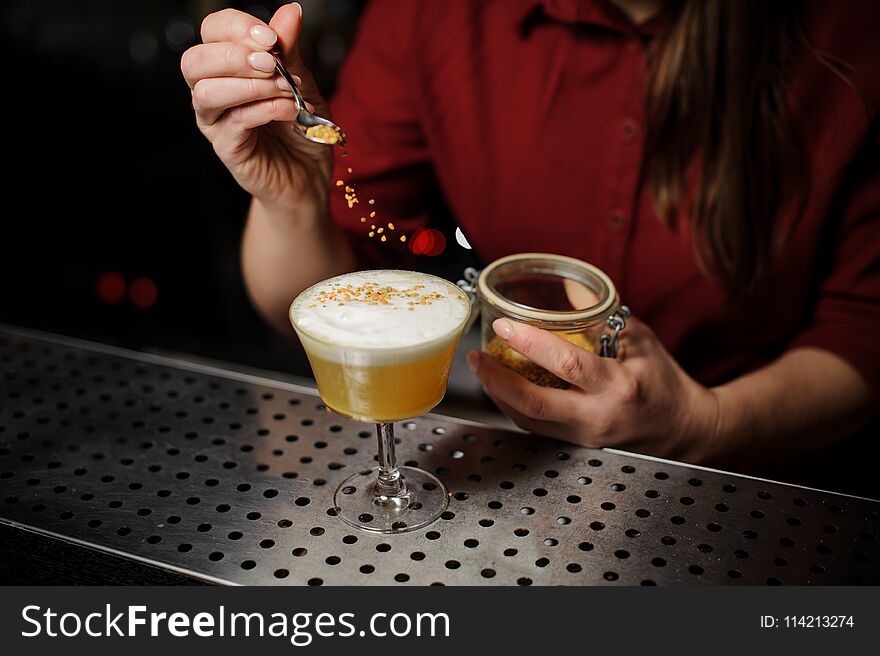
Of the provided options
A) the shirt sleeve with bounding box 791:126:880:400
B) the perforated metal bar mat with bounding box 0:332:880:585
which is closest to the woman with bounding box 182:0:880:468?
the shirt sleeve with bounding box 791:126:880:400

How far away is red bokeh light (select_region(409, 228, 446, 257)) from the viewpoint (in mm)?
1803

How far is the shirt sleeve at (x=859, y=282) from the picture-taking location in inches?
66.4

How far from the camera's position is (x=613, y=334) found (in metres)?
1.28

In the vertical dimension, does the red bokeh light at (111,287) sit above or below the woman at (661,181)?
below

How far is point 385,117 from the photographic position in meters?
1.93

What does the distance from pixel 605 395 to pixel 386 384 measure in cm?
37

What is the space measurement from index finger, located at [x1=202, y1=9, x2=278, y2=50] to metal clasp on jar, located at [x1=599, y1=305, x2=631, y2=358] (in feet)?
2.02

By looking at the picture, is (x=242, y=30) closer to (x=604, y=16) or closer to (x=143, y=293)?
(x=604, y=16)

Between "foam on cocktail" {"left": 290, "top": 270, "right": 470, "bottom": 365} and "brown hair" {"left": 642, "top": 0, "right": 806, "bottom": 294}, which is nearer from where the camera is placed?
"foam on cocktail" {"left": 290, "top": 270, "right": 470, "bottom": 365}

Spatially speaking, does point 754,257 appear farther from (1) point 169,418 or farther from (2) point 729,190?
(1) point 169,418

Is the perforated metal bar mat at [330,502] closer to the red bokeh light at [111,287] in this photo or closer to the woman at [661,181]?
the woman at [661,181]

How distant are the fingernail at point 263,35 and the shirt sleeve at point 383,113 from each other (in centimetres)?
73

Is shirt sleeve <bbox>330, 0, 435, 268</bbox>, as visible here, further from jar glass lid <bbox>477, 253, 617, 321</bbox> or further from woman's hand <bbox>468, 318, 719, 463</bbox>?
woman's hand <bbox>468, 318, 719, 463</bbox>

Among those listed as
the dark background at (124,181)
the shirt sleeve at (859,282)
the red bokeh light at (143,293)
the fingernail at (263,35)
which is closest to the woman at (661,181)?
the shirt sleeve at (859,282)
